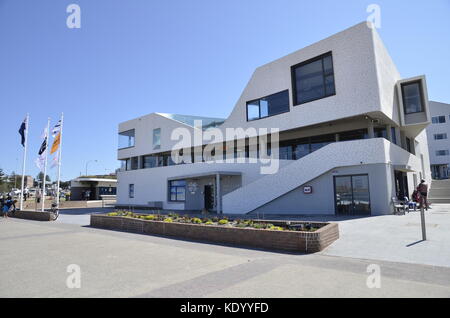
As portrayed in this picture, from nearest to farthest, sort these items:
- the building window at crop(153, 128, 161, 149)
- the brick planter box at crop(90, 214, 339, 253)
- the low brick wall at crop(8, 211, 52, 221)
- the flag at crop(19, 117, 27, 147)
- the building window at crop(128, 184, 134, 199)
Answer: the brick planter box at crop(90, 214, 339, 253), the low brick wall at crop(8, 211, 52, 221), the flag at crop(19, 117, 27, 147), the building window at crop(153, 128, 161, 149), the building window at crop(128, 184, 134, 199)

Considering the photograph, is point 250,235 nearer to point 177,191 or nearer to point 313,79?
point 313,79

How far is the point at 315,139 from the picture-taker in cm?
2136

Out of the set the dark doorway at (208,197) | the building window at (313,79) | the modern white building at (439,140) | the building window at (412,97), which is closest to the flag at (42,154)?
the dark doorway at (208,197)

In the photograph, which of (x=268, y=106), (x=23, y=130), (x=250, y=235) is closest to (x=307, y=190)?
(x=268, y=106)

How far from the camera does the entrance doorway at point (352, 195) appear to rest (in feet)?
53.7

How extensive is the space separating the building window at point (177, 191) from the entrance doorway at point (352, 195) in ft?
48.9

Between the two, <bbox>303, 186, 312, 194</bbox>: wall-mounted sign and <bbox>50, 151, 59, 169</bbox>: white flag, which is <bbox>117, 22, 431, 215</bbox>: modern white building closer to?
<bbox>303, 186, 312, 194</bbox>: wall-mounted sign

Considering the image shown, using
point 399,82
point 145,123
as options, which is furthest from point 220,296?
point 145,123

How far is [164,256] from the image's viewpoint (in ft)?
24.4

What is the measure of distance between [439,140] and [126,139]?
51437 millimetres

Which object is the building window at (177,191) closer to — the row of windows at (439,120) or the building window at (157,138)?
the building window at (157,138)

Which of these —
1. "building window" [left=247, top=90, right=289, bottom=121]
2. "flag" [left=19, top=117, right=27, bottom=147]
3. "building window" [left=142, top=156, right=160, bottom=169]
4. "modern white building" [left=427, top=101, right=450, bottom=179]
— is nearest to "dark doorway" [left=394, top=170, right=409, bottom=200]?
"building window" [left=247, top=90, right=289, bottom=121]

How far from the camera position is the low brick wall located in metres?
19.6
